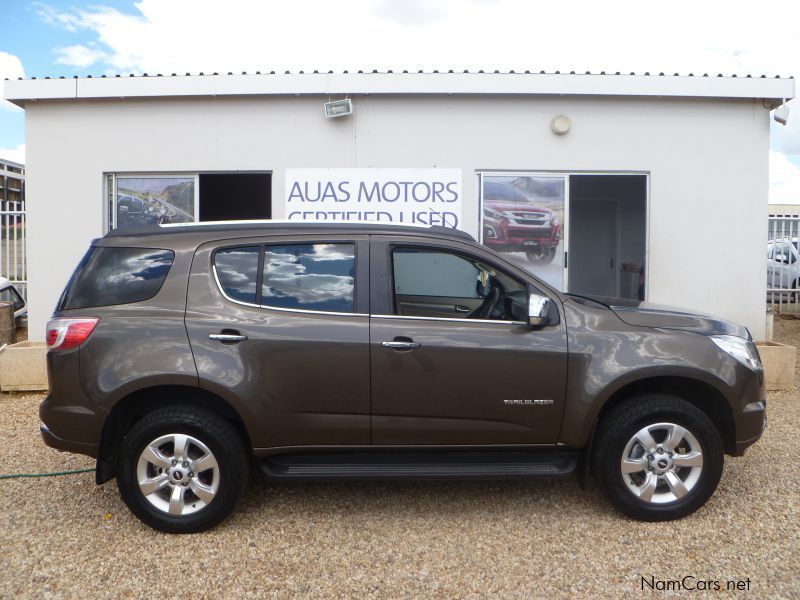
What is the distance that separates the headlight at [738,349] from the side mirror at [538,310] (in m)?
1.09

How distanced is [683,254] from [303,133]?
4752mm

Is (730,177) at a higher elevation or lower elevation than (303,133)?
lower

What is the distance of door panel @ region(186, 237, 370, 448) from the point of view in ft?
12.7

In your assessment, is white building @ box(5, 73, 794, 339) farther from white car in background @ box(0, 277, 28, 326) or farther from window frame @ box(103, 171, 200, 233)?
white car in background @ box(0, 277, 28, 326)

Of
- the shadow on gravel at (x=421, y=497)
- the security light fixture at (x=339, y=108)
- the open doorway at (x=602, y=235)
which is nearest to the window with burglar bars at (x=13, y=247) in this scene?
the security light fixture at (x=339, y=108)

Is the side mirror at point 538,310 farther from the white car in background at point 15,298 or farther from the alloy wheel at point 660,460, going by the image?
the white car in background at point 15,298

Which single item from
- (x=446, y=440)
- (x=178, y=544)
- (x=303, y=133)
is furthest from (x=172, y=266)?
(x=303, y=133)

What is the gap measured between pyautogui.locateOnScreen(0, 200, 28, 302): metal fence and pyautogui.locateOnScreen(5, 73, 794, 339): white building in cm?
213

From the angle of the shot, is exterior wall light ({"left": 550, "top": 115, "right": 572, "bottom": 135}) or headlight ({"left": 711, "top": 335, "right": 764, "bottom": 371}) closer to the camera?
headlight ({"left": 711, "top": 335, "right": 764, "bottom": 371})

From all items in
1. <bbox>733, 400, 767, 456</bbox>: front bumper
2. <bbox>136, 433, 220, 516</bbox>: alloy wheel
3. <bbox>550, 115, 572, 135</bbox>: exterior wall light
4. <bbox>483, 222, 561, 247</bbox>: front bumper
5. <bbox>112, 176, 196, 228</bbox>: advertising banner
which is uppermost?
<bbox>550, 115, 572, 135</bbox>: exterior wall light

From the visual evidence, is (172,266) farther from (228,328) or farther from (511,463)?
(511,463)

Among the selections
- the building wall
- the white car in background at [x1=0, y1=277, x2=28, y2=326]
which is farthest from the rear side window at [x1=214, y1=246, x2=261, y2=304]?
the white car in background at [x1=0, y1=277, x2=28, y2=326]

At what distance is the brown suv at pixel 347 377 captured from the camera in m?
3.88

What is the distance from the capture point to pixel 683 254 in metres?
7.93
